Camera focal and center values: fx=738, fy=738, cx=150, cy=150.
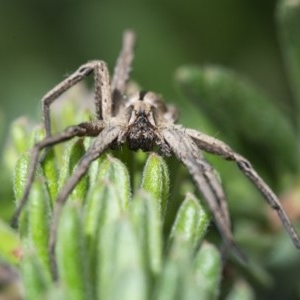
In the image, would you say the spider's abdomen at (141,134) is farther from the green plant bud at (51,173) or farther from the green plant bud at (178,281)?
the green plant bud at (178,281)

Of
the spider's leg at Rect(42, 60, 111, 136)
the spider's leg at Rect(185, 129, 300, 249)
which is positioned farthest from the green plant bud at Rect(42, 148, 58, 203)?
the spider's leg at Rect(185, 129, 300, 249)

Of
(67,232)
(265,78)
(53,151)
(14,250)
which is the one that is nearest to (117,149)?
(53,151)

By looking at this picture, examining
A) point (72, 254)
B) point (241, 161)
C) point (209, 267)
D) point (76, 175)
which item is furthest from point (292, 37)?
point (72, 254)

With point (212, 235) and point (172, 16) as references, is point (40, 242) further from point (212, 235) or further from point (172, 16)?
point (172, 16)

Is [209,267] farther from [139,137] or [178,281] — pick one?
[139,137]

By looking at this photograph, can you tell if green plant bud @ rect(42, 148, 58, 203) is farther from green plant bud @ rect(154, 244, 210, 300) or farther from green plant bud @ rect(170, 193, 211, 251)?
green plant bud @ rect(154, 244, 210, 300)
